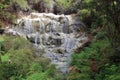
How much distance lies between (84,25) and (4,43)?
827 centimetres

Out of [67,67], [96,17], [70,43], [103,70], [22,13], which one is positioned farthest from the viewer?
[22,13]

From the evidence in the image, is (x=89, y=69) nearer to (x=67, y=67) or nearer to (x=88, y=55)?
(x=88, y=55)

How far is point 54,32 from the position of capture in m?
19.4

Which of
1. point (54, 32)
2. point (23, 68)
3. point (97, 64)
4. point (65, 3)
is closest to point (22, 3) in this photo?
Result: point (54, 32)

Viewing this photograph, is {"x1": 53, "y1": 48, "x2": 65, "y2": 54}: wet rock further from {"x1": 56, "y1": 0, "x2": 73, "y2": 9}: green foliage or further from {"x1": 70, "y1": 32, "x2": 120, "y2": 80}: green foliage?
{"x1": 56, "y1": 0, "x2": 73, "y2": 9}: green foliage

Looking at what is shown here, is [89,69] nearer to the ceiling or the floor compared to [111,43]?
nearer to the floor

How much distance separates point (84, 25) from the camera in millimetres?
20281

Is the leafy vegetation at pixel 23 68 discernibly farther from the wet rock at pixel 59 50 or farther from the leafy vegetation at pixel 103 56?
the wet rock at pixel 59 50

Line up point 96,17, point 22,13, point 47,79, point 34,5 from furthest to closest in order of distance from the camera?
point 34,5, point 22,13, point 96,17, point 47,79

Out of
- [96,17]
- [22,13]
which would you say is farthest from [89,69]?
[22,13]

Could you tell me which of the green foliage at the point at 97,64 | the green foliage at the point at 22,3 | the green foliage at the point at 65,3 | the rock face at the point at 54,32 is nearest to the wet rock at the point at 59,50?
the rock face at the point at 54,32

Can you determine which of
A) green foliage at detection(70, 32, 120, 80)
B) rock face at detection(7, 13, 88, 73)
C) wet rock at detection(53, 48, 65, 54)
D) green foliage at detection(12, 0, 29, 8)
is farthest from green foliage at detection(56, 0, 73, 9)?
green foliage at detection(70, 32, 120, 80)

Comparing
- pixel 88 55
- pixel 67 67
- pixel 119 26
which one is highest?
pixel 119 26

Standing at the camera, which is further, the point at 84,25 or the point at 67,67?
the point at 84,25
